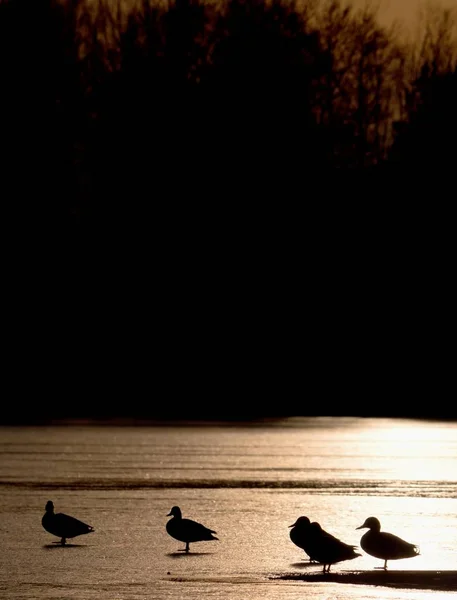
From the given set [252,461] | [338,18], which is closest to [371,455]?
[252,461]

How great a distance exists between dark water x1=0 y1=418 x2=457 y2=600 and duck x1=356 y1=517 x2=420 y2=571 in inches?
9.8

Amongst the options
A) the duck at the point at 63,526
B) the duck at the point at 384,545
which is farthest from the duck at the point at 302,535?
the duck at the point at 63,526

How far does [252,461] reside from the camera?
2920cm

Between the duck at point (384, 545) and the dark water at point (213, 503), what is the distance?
9.8 inches

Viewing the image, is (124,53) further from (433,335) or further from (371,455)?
(371,455)

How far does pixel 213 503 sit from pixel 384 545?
664cm

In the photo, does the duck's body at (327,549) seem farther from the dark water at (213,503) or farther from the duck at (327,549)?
the dark water at (213,503)

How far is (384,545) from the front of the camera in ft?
49.9

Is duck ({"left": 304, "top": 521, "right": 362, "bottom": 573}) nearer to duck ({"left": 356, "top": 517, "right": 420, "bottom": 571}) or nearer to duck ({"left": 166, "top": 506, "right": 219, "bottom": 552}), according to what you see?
duck ({"left": 356, "top": 517, "right": 420, "bottom": 571})

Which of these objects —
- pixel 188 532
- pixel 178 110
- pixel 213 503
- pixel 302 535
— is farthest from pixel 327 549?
pixel 178 110

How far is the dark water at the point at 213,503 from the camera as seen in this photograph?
47.8ft

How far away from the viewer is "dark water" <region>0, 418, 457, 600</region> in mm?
14570

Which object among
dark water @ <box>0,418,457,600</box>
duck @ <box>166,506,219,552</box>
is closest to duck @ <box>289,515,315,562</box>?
dark water @ <box>0,418,457,600</box>

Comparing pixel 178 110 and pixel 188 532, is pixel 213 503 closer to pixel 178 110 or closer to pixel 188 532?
pixel 188 532
